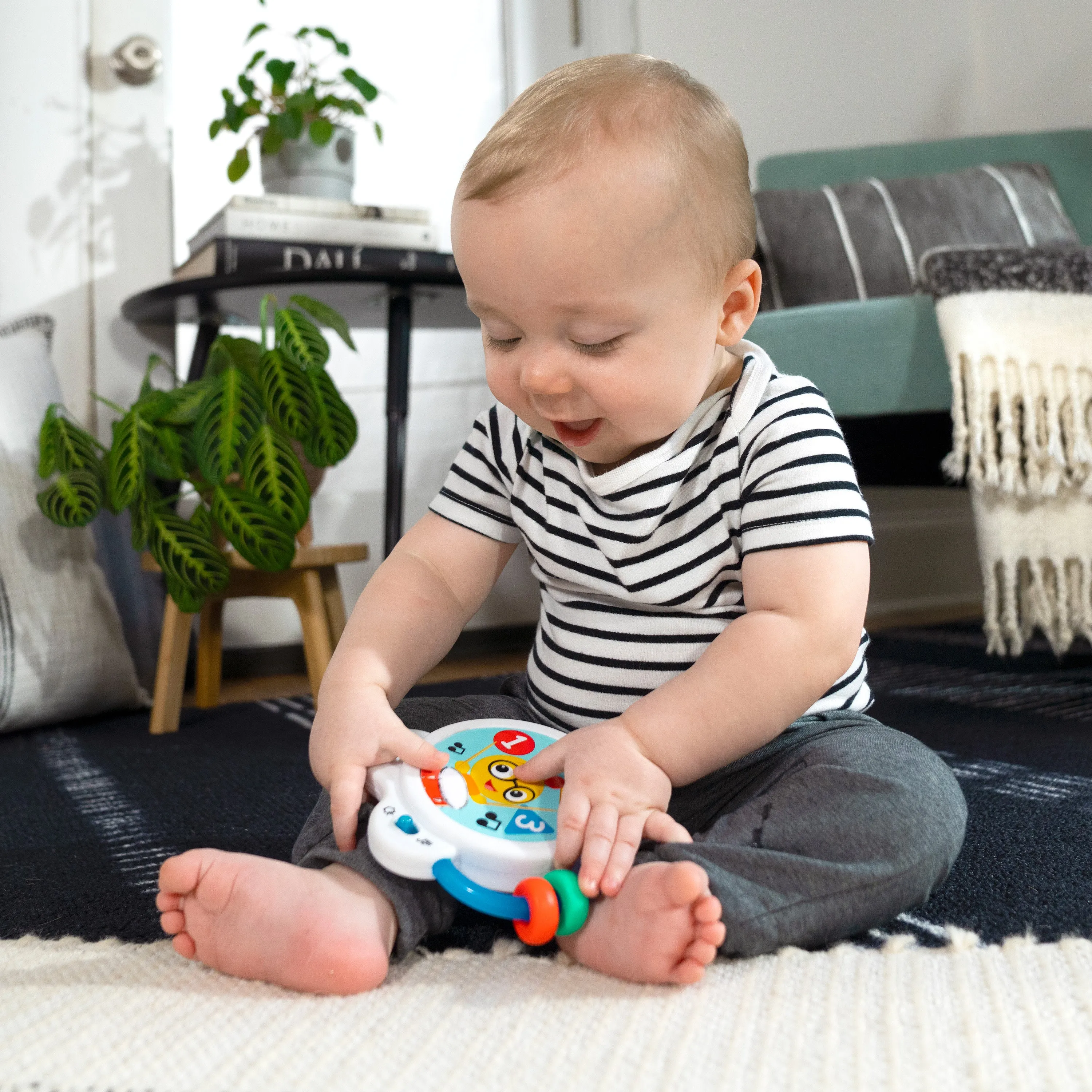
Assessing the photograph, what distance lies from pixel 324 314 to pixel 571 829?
762 millimetres

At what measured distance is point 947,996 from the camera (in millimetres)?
438

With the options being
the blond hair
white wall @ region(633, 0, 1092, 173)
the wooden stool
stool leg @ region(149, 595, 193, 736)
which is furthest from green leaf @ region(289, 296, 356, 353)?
white wall @ region(633, 0, 1092, 173)

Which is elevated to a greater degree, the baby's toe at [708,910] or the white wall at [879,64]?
the white wall at [879,64]

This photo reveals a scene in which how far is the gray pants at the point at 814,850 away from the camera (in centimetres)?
48

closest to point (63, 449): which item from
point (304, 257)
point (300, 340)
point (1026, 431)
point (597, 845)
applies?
point (300, 340)

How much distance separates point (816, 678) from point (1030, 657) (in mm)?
971

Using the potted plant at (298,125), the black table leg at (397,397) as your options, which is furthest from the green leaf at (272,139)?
the black table leg at (397,397)

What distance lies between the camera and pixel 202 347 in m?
1.42

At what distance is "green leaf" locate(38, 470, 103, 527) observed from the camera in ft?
3.58

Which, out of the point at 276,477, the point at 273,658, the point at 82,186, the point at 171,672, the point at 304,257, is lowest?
the point at 273,658

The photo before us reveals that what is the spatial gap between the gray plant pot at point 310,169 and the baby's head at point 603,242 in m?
0.92

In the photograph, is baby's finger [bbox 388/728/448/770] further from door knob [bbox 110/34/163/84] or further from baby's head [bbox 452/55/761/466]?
door knob [bbox 110/34/163/84]

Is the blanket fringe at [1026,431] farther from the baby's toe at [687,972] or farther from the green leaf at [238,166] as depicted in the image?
the green leaf at [238,166]

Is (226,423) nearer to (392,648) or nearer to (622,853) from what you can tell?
(392,648)
